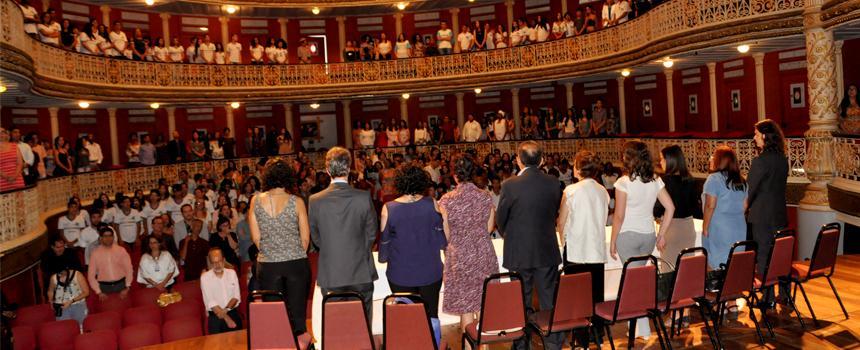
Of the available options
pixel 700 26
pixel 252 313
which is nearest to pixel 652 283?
pixel 252 313

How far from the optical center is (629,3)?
19.2m

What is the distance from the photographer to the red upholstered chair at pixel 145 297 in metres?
9.37

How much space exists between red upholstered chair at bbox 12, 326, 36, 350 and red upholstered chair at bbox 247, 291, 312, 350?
378 cm

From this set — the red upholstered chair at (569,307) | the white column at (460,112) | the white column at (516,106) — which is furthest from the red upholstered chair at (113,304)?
the white column at (516,106)

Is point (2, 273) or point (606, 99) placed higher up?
point (606, 99)

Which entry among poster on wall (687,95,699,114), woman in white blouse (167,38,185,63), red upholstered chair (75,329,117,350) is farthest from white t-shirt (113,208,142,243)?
poster on wall (687,95,699,114)

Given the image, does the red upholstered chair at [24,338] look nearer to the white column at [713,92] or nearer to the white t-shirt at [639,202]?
the white t-shirt at [639,202]

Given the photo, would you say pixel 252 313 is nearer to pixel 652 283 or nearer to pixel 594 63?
pixel 652 283

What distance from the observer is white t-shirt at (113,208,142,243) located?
562 inches

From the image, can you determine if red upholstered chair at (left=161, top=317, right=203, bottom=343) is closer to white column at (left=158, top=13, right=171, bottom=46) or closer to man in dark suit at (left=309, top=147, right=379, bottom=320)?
man in dark suit at (left=309, top=147, right=379, bottom=320)

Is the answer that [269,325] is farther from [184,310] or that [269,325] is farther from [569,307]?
[184,310]

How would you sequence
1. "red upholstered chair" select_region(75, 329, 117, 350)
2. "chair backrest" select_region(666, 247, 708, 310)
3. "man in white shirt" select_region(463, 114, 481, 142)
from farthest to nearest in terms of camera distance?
"man in white shirt" select_region(463, 114, 481, 142) → "red upholstered chair" select_region(75, 329, 117, 350) → "chair backrest" select_region(666, 247, 708, 310)

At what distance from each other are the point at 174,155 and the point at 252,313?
16989 millimetres

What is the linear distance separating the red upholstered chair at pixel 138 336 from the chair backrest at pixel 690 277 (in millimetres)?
5339
